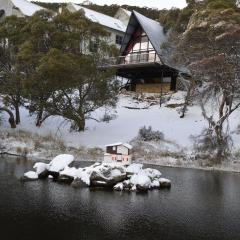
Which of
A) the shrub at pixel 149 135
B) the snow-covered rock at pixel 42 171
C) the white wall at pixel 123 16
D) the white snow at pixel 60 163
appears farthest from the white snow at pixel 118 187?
the white wall at pixel 123 16

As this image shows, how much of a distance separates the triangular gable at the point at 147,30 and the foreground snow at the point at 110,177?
992 inches

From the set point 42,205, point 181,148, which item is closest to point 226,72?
point 181,148

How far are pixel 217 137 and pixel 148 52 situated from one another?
17.7 m

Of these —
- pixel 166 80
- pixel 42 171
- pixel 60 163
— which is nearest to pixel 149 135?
pixel 60 163

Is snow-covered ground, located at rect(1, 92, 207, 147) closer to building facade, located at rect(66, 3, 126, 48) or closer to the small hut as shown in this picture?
the small hut

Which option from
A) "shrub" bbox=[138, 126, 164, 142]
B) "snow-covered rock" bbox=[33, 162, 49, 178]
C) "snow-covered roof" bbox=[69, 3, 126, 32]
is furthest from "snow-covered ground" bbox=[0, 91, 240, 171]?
"snow-covered roof" bbox=[69, 3, 126, 32]

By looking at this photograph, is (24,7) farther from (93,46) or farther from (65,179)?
(65,179)

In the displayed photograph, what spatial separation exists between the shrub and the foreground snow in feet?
43.5

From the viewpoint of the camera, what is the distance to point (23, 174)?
25781mm

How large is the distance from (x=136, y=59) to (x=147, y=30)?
11.4 ft

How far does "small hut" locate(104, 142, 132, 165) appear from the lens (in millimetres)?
29203

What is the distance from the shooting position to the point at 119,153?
29391mm

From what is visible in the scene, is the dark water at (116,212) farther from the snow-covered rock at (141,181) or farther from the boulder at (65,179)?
the snow-covered rock at (141,181)

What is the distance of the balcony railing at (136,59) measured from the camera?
48009 millimetres
